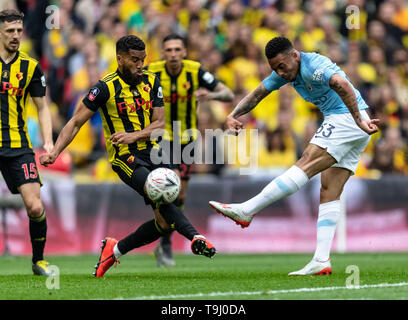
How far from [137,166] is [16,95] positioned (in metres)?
1.61

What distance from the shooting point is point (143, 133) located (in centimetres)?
821

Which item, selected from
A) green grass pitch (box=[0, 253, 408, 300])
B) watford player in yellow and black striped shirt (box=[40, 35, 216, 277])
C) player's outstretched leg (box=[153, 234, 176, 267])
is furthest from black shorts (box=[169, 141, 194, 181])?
watford player in yellow and black striped shirt (box=[40, 35, 216, 277])

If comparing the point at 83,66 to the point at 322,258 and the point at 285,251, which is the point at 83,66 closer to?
the point at 285,251

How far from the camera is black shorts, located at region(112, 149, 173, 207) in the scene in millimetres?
8000

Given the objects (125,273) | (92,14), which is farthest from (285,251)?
(92,14)

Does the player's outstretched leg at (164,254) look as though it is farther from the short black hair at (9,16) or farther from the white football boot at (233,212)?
the short black hair at (9,16)

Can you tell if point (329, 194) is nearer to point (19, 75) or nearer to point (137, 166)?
point (137, 166)

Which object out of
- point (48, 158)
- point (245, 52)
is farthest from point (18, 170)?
point (245, 52)

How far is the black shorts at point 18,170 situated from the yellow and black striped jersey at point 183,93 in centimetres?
260

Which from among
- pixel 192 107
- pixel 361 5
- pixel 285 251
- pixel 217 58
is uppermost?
pixel 361 5

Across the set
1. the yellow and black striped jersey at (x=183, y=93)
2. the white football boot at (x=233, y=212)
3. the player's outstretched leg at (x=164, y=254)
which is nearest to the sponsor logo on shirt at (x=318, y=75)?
the white football boot at (x=233, y=212)

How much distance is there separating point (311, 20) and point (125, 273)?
29.9ft
